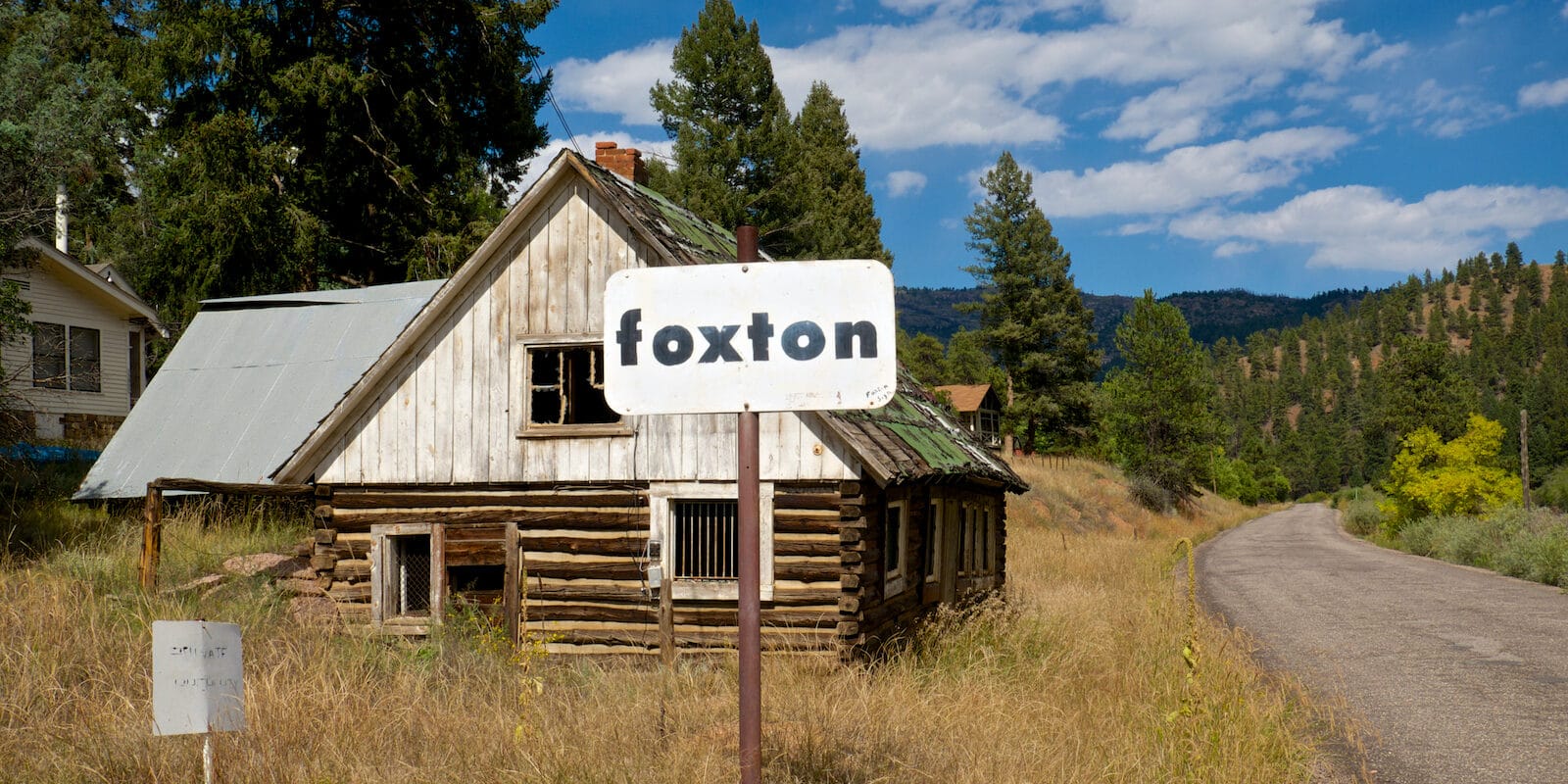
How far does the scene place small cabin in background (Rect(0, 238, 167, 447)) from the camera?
26.9m

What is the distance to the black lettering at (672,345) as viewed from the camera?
3.99 metres

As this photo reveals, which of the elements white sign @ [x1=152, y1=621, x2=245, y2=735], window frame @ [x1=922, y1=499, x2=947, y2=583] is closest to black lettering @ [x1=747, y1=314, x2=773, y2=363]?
white sign @ [x1=152, y1=621, x2=245, y2=735]

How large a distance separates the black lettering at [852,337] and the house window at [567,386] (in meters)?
8.01

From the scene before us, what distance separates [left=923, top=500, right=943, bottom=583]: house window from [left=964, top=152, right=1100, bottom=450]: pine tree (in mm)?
44871

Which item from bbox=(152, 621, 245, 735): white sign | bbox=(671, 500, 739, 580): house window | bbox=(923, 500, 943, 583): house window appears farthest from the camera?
bbox=(923, 500, 943, 583): house window

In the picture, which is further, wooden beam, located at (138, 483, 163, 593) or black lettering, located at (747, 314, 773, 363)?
wooden beam, located at (138, 483, 163, 593)

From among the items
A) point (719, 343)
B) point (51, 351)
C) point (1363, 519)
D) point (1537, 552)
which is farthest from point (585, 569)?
point (1363, 519)

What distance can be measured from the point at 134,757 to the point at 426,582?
26.2 feet

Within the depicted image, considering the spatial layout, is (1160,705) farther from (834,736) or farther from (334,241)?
(334,241)

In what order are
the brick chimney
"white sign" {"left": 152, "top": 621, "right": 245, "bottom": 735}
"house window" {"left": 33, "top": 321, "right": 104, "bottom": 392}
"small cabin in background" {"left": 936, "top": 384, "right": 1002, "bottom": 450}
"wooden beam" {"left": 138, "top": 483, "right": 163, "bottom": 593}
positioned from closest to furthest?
"white sign" {"left": 152, "top": 621, "right": 245, "bottom": 735} → "wooden beam" {"left": 138, "top": 483, "right": 163, "bottom": 593} → the brick chimney → "house window" {"left": 33, "top": 321, "right": 104, "bottom": 392} → "small cabin in background" {"left": 936, "top": 384, "right": 1002, "bottom": 450}

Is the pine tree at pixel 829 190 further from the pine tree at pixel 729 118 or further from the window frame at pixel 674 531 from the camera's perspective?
the window frame at pixel 674 531

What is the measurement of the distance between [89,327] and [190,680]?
90.5 feet

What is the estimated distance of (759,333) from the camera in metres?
3.95

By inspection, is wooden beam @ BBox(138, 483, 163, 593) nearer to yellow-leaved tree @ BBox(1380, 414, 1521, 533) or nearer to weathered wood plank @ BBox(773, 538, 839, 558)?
weathered wood plank @ BBox(773, 538, 839, 558)
